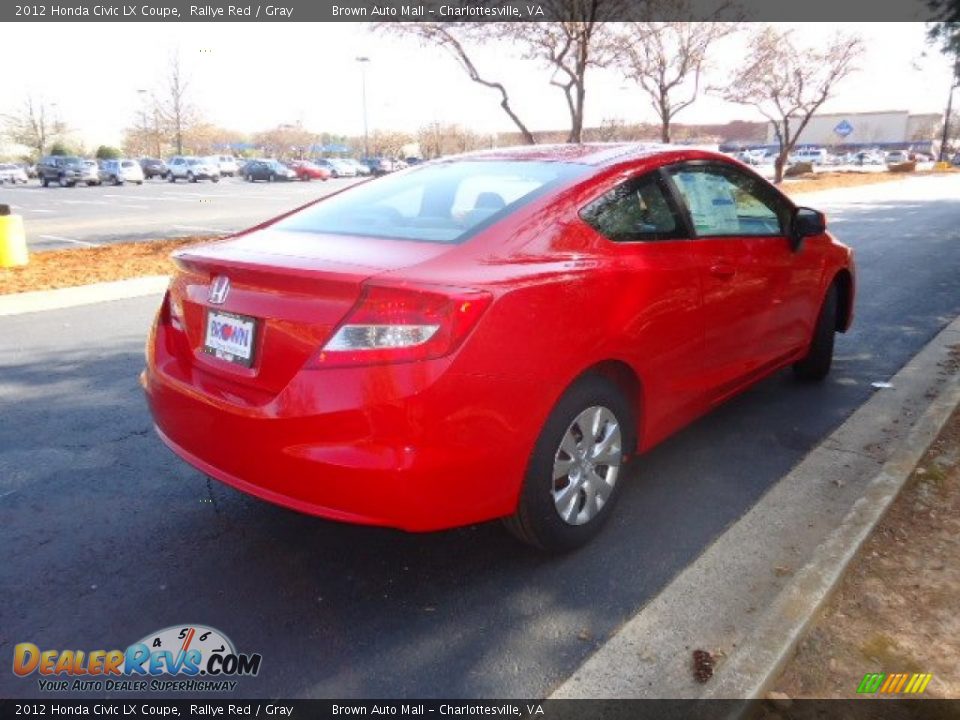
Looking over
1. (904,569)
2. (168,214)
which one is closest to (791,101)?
(168,214)

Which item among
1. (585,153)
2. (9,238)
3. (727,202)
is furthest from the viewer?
(9,238)

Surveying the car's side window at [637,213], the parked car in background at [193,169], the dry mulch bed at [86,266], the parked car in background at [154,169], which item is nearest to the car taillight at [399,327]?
the car's side window at [637,213]

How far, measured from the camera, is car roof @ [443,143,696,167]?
3377 mm

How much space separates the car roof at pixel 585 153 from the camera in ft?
11.1

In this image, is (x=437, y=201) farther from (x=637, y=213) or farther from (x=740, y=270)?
(x=740, y=270)

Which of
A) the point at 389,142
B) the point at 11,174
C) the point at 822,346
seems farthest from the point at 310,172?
the point at 822,346

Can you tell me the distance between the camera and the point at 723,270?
3.58 meters

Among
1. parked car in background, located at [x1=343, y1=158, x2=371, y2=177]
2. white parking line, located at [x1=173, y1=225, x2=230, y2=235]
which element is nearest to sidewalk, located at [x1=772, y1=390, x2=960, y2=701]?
white parking line, located at [x1=173, y1=225, x2=230, y2=235]

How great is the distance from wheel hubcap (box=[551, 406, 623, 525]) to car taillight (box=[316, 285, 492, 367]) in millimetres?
736

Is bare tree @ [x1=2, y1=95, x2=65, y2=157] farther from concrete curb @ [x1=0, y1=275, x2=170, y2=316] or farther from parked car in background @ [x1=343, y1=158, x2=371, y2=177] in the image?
concrete curb @ [x1=0, y1=275, x2=170, y2=316]

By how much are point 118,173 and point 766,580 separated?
162 ft

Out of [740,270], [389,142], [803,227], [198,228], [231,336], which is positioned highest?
[389,142]

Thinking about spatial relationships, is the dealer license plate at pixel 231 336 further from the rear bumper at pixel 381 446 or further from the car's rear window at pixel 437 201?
the car's rear window at pixel 437 201

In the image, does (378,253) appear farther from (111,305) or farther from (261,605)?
(111,305)
